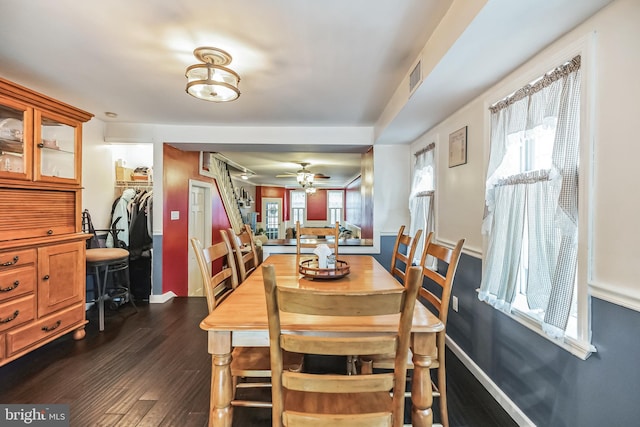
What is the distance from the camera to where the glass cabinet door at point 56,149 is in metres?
2.22

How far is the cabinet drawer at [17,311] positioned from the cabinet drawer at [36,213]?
461 mm

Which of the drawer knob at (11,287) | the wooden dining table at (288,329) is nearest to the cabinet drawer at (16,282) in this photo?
the drawer knob at (11,287)

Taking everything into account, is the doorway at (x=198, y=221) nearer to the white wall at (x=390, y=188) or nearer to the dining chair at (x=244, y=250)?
the dining chair at (x=244, y=250)

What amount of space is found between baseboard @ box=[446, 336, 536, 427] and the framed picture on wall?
1.58m

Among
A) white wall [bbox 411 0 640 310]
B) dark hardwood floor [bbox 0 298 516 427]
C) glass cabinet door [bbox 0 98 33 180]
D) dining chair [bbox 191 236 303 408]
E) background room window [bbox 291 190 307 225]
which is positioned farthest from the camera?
background room window [bbox 291 190 307 225]

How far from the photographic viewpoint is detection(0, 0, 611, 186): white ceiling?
1.45 m

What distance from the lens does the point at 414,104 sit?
234cm

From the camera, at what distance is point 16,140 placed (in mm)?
2123

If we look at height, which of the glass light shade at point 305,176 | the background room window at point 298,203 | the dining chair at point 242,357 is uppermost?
the glass light shade at point 305,176

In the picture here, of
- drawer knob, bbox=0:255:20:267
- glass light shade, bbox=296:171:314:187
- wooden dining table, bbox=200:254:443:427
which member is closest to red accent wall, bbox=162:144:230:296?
drawer knob, bbox=0:255:20:267

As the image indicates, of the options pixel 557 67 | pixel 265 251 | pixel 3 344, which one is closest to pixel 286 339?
pixel 557 67

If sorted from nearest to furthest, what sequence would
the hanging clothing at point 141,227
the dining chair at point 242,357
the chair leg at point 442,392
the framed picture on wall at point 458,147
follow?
the dining chair at point 242,357 < the chair leg at point 442,392 < the framed picture on wall at point 458,147 < the hanging clothing at point 141,227

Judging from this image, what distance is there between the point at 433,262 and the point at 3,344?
3.56 meters

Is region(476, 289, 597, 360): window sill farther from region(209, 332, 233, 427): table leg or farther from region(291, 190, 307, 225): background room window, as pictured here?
region(291, 190, 307, 225): background room window
